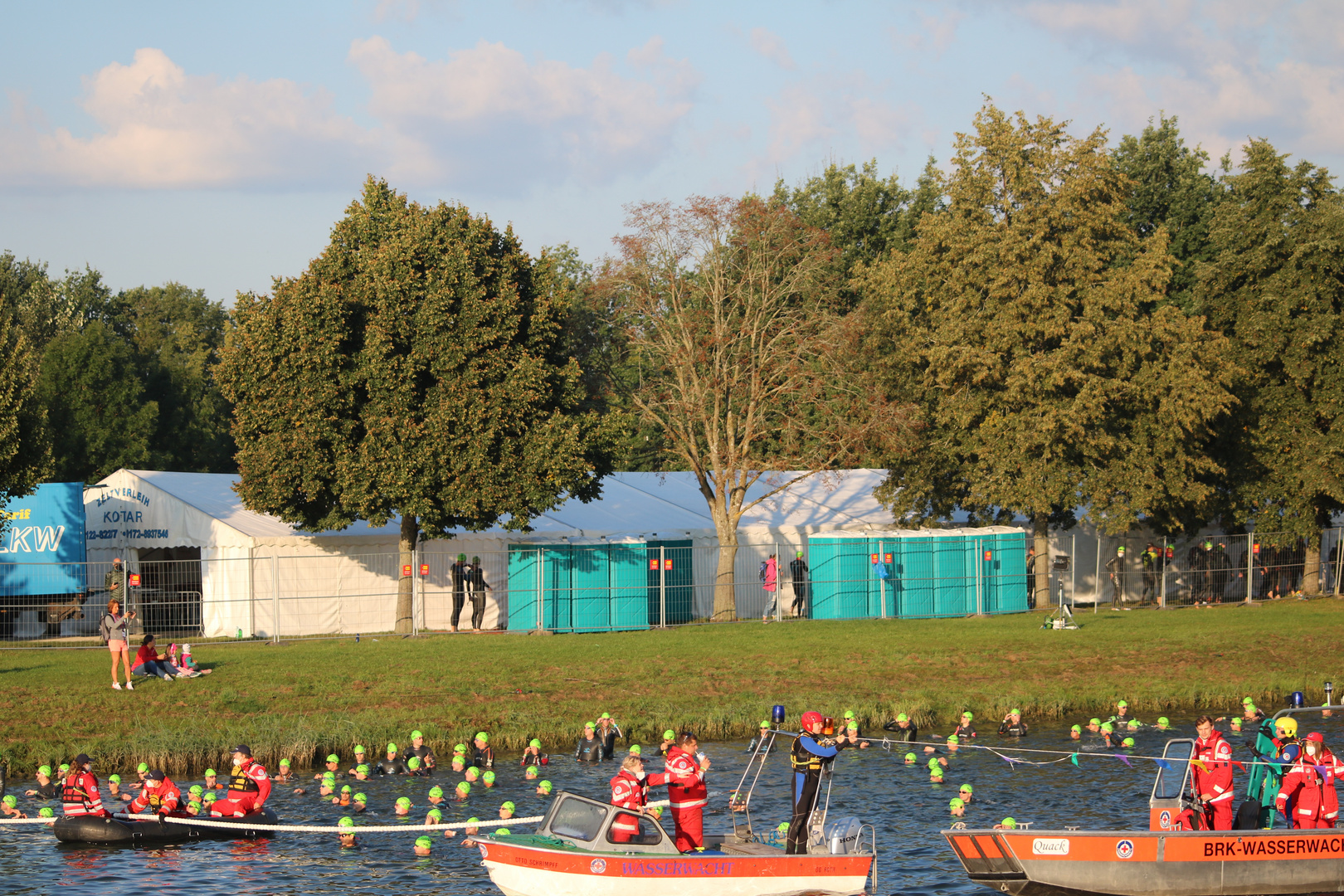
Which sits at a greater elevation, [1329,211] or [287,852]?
[1329,211]

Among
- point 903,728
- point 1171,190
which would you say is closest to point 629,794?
point 903,728

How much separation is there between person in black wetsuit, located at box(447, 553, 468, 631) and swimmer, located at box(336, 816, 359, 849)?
62.7ft

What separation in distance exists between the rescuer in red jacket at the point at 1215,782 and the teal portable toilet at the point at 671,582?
21.9m

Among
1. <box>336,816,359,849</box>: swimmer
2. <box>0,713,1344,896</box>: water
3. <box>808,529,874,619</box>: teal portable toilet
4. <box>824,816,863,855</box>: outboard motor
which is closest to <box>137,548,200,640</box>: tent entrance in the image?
<box>0,713,1344,896</box>: water

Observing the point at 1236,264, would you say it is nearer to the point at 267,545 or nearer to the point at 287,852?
the point at 267,545

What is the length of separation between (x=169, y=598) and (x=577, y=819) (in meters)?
26.2

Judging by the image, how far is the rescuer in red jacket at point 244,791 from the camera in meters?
17.3

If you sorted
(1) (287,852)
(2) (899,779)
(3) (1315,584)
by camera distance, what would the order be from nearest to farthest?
(1) (287,852)
(2) (899,779)
(3) (1315,584)

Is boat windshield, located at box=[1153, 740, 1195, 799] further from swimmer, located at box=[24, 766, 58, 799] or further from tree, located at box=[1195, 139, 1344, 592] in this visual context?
tree, located at box=[1195, 139, 1344, 592]

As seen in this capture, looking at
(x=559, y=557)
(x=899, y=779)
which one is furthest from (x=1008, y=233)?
(x=899, y=779)

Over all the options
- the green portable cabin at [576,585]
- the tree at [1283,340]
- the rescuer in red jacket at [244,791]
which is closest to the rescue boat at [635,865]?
the rescuer in red jacket at [244,791]

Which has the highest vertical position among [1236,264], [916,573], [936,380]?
[1236,264]

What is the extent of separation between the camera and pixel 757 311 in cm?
4047

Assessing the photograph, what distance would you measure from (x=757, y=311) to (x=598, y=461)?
796 centimetres
